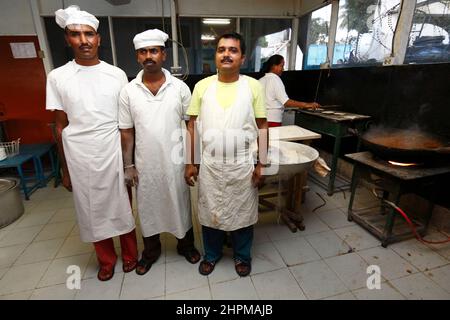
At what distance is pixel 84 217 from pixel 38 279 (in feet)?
2.16

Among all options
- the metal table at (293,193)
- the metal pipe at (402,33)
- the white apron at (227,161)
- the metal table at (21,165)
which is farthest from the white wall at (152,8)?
the white apron at (227,161)

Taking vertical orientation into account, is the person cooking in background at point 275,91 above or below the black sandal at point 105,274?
above

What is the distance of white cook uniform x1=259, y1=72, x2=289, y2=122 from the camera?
9.45 ft

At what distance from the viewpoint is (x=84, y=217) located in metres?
1.65

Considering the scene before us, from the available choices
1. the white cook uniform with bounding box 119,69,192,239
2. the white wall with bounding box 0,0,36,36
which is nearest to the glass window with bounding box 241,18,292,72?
the white wall with bounding box 0,0,36,36

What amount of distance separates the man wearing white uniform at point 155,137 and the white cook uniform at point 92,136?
0.25 ft

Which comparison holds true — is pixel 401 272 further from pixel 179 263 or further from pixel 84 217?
pixel 84 217

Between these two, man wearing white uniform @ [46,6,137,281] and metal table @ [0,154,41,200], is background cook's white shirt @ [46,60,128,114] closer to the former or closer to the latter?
man wearing white uniform @ [46,6,137,281]

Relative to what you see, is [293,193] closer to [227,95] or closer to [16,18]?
[227,95]

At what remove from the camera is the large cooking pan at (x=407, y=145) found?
5.92 feet

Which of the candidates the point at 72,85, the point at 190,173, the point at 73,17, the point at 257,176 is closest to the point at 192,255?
the point at 190,173

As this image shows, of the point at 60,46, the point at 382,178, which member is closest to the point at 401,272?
the point at 382,178

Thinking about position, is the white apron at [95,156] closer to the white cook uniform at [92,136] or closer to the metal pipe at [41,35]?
the white cook uniform at [92,136]

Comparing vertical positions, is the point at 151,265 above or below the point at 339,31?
below
